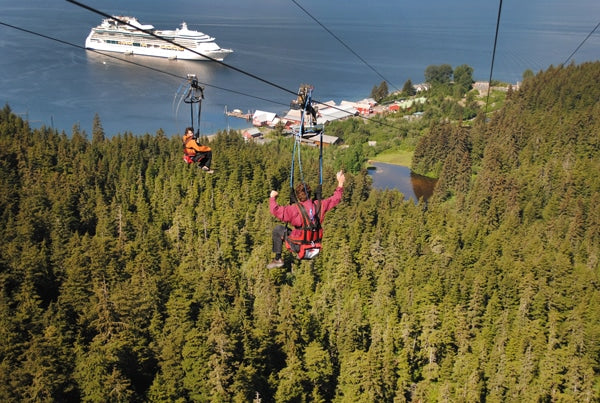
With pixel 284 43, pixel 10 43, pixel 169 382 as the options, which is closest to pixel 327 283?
pixel 169 382

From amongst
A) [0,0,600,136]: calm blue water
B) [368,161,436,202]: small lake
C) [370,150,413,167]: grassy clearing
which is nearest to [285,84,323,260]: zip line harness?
[0,0,600,136]: calm blue water

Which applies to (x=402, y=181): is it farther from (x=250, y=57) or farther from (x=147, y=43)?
(x=147, y=43)

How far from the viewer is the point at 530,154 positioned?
4991cm

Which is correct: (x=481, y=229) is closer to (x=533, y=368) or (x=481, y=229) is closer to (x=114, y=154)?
(x=533, y=368)

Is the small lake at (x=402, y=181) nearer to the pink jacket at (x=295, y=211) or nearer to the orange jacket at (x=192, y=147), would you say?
the orange jacket at (x=192, y=147)

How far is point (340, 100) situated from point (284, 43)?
39941mm

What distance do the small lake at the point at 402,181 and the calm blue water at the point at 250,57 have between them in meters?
16.9

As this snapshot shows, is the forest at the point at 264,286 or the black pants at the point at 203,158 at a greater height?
the black pants at the point at 203,158

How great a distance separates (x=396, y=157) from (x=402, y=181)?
7.98 metres

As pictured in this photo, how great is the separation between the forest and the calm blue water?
820 centimetres

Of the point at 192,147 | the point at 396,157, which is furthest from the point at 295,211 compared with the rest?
the point at 396,157

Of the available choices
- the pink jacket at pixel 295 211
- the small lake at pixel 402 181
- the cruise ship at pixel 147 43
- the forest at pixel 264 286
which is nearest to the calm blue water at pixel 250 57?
the cruise ship at pixel 147 43

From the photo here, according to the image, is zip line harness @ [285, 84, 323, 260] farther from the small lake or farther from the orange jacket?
the small lake

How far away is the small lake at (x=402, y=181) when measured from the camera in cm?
5159
